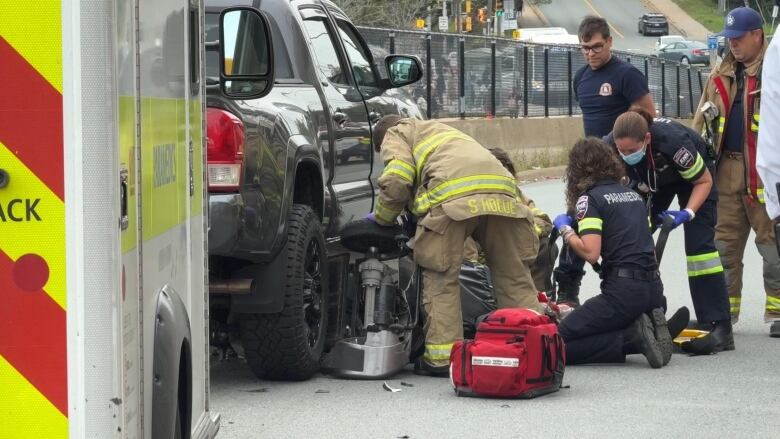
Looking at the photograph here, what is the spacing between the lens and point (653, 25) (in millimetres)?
83438

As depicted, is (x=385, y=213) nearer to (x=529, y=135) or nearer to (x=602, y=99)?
(x=602, y=99)

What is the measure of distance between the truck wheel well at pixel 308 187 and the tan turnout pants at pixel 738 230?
2.73 meters

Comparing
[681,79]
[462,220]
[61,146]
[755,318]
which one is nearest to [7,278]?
[61,146]

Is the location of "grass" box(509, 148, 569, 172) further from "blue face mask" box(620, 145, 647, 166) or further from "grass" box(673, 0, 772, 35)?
"grass" box(673, 0, 772, 35)

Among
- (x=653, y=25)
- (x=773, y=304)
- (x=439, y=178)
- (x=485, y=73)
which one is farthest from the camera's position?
(x=653, y=25)

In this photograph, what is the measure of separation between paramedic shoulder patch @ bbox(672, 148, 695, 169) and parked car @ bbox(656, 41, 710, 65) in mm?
63634

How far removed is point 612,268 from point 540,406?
51.3 inches

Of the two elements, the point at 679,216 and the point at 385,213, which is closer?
the point at 385,213

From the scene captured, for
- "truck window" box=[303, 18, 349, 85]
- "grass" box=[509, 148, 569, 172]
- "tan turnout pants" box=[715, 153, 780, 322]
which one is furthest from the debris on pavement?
"grass" box=[509, 148, 569, 172]

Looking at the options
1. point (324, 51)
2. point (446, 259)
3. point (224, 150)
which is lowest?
point (446, 259)

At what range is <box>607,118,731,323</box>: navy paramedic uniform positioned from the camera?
8656 mm

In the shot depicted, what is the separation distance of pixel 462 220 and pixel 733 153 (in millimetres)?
2301

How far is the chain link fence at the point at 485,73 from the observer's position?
922 inches

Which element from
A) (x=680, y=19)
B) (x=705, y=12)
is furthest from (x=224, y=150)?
(x=705, y=12)
